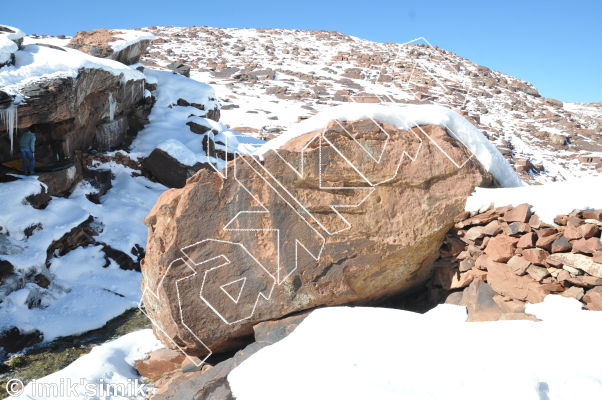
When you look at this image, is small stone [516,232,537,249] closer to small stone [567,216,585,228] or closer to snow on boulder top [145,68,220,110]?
small stone [567,216,585,228]

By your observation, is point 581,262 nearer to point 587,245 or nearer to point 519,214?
point 587,245

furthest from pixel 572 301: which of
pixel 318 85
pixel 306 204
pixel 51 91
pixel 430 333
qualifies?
pixel 318 85

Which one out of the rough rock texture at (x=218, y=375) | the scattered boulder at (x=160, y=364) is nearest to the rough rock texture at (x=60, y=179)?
the scattered boulder at (x=160, y=364)

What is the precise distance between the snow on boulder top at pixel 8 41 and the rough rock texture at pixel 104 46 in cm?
361

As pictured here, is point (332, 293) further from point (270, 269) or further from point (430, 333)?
point (430, 333)

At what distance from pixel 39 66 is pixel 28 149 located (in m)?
1.65

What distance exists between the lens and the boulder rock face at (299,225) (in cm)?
359

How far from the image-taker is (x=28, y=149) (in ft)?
26.9

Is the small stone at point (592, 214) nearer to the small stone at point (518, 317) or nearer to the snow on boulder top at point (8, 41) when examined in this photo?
the small stone at point (518, 317)

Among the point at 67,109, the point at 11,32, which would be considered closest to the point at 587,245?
the point at 67,109

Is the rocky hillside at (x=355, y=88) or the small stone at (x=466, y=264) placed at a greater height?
the rocky hillside at (x=355, y=88)

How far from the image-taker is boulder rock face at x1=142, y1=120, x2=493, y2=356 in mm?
3592

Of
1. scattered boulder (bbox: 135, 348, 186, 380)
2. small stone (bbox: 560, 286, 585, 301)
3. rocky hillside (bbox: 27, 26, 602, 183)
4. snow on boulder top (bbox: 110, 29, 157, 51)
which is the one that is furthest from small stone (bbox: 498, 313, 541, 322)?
snow on boulder top (bbox: 110, 29, 157, 51)

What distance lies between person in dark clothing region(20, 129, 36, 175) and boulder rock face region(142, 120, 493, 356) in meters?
Result: 6.06
